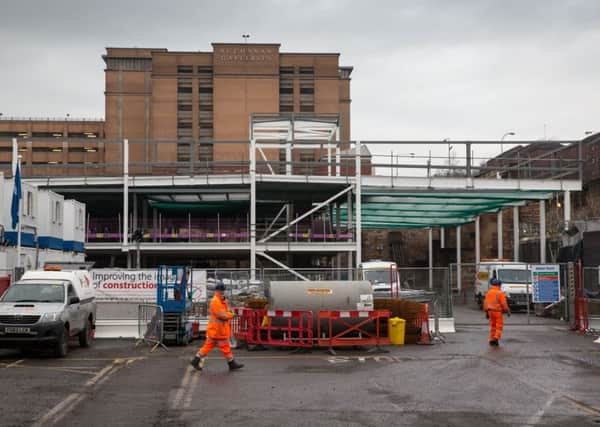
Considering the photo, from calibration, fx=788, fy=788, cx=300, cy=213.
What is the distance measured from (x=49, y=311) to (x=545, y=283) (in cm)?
1693

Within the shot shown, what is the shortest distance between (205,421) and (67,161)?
114m

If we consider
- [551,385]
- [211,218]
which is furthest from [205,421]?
[211,218]

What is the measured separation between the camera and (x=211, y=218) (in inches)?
2267

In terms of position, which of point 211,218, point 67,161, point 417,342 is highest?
point 67,161

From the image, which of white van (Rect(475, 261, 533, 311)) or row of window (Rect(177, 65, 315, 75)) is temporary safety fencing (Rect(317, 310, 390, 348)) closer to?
white van (Rect(475, 261, 533, 311))

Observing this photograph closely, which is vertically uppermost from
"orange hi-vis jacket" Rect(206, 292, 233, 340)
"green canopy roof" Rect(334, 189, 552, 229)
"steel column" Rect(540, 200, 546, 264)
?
"green canopy roof" Rect(334, 189, 552, 229)

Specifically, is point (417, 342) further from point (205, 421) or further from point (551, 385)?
point (205, 421)

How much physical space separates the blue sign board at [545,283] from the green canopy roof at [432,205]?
1701cm

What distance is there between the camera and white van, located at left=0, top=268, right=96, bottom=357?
57.1 feet

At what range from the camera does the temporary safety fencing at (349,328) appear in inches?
768

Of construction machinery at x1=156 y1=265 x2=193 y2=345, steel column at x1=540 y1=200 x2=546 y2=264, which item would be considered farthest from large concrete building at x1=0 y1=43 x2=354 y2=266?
construction machinery at x1=156 y1=265 x2=193 y2=345

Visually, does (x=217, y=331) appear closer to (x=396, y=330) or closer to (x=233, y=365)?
(x=233, y=365)

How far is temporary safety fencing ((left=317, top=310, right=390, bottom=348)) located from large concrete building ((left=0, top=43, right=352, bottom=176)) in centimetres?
8609

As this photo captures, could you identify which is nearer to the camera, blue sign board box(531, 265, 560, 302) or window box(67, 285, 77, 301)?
window box(67, 285, 77, 301)
